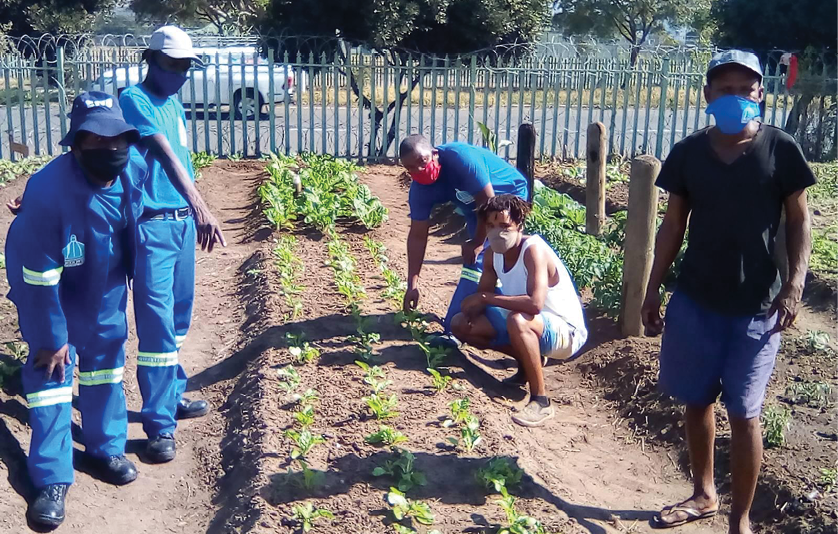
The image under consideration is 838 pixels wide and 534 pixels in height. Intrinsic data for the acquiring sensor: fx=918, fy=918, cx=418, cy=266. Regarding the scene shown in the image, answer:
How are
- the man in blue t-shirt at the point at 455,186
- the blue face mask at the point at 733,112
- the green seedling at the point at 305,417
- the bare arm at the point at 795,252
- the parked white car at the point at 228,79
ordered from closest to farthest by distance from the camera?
the blue face mask at the point at 733,112 → the bare arm at the point at 795,252 → the green seedling at the point at 305,417 → the man in blue t-shirt at the point at 455,186 → the parked white car at the point at 228,79

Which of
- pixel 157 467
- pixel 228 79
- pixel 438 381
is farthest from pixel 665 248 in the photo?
pixel 228 79

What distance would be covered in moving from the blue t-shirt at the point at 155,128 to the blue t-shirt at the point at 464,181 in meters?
1.63

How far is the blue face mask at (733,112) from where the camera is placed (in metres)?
3.44

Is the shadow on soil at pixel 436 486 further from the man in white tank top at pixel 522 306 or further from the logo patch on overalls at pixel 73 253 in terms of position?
the logo patch on overalls at pixel 73 253

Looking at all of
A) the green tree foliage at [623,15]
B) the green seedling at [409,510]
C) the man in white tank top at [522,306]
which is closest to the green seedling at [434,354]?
the man in white tank top at [522,306]

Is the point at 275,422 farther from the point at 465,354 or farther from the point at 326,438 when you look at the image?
the point at 465,354

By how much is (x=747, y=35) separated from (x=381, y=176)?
27.9 ft

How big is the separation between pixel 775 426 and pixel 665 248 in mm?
1400

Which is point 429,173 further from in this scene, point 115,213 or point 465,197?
point 115,213

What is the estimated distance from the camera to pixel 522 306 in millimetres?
5035

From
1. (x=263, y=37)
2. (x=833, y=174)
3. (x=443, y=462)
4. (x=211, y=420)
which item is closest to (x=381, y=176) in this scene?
(x=263, y=37)

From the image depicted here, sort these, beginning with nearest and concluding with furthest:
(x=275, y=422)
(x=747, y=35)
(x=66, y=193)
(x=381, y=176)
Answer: (x=66, y=193), (x=275, y=422), (x=381, y=176), (x=747, y=35)

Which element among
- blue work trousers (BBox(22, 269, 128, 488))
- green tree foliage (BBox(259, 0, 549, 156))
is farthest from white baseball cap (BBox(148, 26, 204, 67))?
green tree foliage (BBox(259, 0, 549, 156))

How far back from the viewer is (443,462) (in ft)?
14.3
